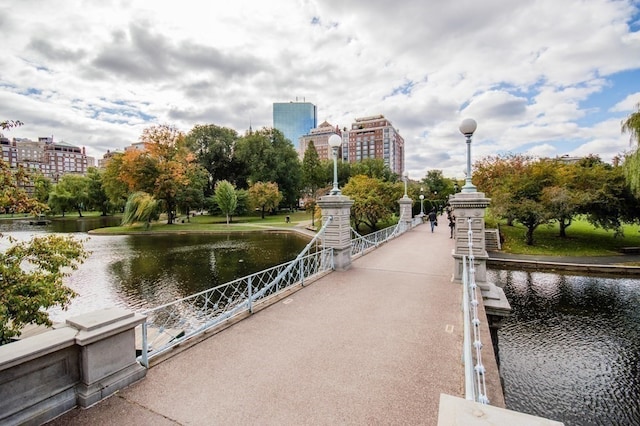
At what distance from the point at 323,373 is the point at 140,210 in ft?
109

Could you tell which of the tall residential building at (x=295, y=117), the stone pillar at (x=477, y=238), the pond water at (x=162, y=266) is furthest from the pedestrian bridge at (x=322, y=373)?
the tall residential building at (x=295, y=117)

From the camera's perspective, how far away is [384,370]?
13.4 feet

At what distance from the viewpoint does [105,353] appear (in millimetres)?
3504

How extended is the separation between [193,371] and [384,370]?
8.29ft

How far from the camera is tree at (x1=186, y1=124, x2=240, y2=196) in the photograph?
1921 inches

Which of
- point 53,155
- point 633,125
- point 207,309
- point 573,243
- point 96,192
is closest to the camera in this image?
point 207,309

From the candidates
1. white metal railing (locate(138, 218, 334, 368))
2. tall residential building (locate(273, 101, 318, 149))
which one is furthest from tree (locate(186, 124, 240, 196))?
tall residential building (locate(273, 101, 318, 149))

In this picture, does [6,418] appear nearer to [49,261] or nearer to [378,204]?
[49,261]

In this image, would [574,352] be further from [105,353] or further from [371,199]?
[371,199]

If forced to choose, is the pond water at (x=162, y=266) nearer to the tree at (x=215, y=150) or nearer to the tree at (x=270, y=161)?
the tree at (x=270, y=161)

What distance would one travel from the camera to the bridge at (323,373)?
3.20m

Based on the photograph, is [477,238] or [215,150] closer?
[477,238]

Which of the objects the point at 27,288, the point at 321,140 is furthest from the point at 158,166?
the point at 321,140

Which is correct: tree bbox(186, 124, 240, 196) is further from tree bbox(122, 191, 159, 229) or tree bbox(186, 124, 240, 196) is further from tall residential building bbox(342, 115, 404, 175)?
tall residential building bbox(342, 115, 404, 175)
